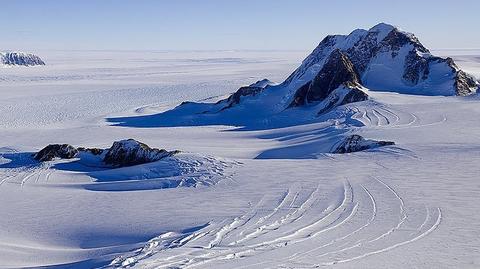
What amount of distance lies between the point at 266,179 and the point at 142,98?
57992 millimetres

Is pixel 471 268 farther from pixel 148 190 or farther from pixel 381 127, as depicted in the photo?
pixel 381 127

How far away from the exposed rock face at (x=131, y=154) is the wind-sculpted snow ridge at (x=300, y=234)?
8.31 meters

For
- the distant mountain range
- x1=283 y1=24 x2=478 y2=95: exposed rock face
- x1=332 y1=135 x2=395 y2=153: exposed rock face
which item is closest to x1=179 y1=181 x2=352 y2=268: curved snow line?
x1=332 y1=135 x2=395 y2=153: exposed rock face

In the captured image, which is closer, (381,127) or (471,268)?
(471,268)

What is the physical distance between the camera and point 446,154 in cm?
1967

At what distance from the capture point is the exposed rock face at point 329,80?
1576 inches

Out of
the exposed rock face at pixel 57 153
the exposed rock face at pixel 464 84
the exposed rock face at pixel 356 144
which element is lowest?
the exposed rock face at pixel 57 153

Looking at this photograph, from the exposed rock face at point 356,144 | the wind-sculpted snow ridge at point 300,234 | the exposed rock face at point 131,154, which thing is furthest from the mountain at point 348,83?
the wind-sculpted snow ridge at point 300,234

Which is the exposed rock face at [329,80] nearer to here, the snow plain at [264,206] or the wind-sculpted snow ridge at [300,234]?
the snow plain at [264,206]

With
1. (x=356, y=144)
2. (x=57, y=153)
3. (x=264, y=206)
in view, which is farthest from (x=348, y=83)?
(x=264, y=206)

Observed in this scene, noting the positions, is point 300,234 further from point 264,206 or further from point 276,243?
point 264,206

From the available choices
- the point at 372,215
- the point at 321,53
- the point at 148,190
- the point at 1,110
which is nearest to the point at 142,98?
the point at 1,110

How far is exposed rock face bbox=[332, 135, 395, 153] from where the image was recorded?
22.1 m

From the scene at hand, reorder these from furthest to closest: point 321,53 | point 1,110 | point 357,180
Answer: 1. point 1,110
2. point 321,53
3. point 357,180
